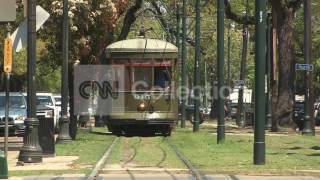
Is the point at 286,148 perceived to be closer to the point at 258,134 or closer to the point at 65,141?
the point at 258,134

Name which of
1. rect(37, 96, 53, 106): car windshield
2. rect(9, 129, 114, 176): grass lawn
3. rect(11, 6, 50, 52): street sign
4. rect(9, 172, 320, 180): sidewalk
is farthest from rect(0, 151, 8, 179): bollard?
rect(37, 96, 53, 106): car windshield

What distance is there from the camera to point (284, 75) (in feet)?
105

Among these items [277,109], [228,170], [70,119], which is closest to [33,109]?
[228,170]

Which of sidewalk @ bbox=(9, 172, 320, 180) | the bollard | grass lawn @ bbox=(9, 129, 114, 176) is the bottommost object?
grass lawn @ bbox=(9, 129, 114, 176)

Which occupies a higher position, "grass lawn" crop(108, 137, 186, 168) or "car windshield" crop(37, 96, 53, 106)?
"car windshield" crop(37, 96, 53, 106)

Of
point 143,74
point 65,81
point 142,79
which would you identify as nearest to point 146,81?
point 142,79

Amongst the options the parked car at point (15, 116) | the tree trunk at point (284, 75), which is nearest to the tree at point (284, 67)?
the tree trunk at point (284, 75)

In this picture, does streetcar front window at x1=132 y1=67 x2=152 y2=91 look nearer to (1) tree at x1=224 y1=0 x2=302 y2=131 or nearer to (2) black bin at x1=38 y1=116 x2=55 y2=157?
(1) tree at x1=224 y1=0 x2=302 y2=131

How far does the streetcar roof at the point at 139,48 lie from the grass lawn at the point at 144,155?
3800mm

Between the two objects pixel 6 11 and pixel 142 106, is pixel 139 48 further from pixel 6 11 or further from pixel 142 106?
pixel 6 11

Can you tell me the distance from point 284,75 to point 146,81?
27.5 ft

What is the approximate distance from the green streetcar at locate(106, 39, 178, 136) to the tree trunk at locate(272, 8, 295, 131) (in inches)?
266

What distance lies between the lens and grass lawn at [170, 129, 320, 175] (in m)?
14.9

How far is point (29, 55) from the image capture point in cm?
1653
